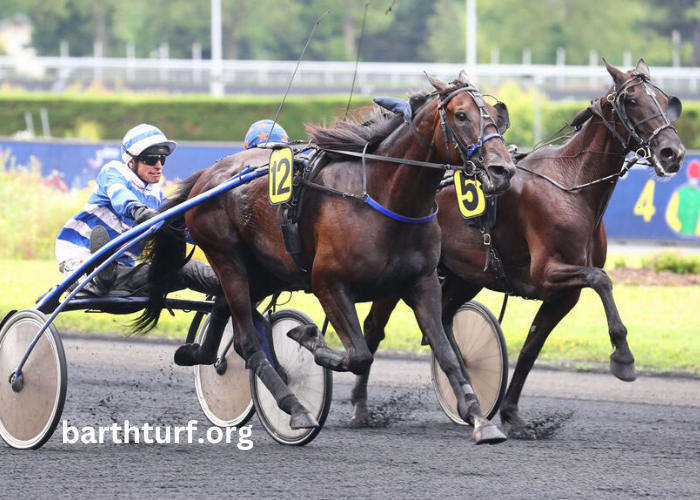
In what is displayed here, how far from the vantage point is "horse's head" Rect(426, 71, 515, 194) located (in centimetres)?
441

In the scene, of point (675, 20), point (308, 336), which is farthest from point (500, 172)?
point (675, 20)

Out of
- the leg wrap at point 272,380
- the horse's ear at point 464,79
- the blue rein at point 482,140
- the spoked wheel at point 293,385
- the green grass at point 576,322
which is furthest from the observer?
the green grass at point 576,322

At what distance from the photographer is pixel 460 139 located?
462 cm

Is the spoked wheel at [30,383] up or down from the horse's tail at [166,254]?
down

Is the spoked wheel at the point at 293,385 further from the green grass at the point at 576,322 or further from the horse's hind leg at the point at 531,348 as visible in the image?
the green grass at the point at 576,322

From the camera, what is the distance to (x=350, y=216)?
16.5 ft

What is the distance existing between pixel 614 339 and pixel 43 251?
940cm

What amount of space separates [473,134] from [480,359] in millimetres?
2274

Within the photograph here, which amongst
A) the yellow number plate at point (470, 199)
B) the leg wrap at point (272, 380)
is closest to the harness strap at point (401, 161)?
the yellow number plate at point (470, 199)

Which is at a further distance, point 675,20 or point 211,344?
point 675,20

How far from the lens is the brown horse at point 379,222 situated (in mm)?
4633

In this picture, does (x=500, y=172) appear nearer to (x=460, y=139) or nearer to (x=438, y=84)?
(x=460, y=139)

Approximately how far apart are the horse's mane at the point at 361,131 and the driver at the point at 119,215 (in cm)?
109

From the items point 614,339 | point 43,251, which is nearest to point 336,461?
point 614,339
